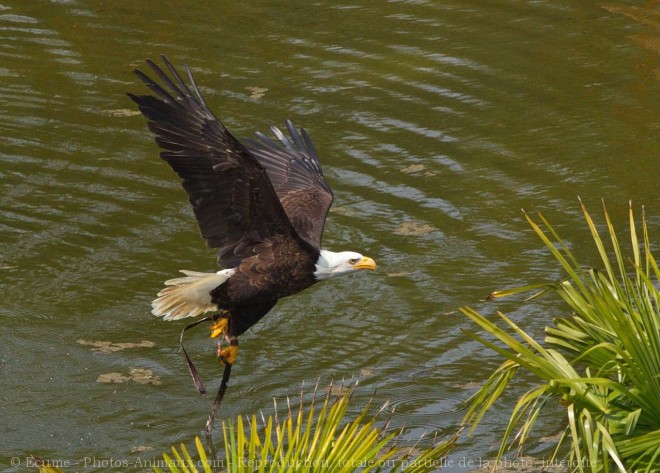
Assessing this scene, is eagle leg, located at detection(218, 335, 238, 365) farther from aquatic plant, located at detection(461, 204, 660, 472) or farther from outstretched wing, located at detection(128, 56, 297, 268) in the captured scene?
aquatic plant, located at detection(461, 204, 660, 472)

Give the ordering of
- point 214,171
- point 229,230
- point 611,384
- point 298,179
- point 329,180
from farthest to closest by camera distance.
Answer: point 329,180
point 298,179
point 229,230
point 214,171
point 611,384

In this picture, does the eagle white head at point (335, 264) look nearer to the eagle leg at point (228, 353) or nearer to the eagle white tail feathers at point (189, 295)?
the eagle white tail feathers at point (189, 295)

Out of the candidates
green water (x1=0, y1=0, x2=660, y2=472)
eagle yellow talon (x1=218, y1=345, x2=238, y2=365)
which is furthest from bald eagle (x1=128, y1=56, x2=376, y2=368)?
green water (x1=0, y1=0, x2=660, y2=472)

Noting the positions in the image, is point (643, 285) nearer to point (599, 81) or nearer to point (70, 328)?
point (70, 328)

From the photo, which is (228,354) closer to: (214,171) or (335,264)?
(335,264)

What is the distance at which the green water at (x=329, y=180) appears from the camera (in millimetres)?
6258

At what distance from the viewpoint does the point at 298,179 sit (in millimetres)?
7137

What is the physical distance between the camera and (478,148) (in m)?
9.21

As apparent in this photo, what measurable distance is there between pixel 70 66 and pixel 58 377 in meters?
4.82

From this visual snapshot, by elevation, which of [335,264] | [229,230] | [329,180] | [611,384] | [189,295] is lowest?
[329,180]

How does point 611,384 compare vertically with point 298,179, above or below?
above

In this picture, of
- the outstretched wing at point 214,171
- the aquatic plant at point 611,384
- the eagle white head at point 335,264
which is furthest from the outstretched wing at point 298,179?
the aquatic plant at point 611,384

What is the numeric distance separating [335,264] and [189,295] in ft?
2.49

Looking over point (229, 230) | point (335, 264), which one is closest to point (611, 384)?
point (335, 264)
